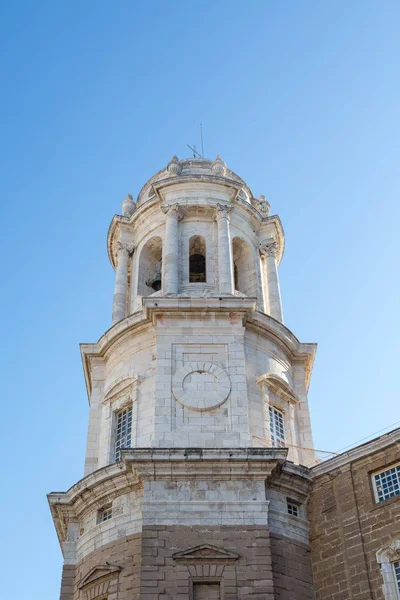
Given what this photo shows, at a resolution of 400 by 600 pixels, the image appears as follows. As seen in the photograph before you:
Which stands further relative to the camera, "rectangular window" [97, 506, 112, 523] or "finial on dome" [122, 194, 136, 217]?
"finial on dome" [122, 194, 136, 217]

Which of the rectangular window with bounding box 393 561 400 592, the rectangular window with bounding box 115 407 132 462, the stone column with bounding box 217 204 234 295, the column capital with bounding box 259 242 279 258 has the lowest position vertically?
the rectangular window with bounding box 393 561 400 592

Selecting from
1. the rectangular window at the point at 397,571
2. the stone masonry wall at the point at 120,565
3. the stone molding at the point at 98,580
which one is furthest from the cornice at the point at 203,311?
the rectangular window at the point at 397,571

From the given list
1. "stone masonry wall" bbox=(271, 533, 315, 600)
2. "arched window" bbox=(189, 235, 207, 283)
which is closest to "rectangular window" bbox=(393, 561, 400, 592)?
"stone masonry wall" bbox=(271, 533, 315, 600)

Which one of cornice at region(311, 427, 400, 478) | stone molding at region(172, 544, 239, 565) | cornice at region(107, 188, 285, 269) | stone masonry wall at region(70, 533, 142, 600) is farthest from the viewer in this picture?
cornice at region(107, 188, 285, 269)

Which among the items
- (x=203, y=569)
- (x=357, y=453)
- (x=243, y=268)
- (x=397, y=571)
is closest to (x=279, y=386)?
(x=357, y=453)

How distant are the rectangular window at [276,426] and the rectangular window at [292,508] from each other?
7.95 feet

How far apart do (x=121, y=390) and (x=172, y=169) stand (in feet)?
42.6

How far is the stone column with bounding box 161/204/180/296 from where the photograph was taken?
3459cm

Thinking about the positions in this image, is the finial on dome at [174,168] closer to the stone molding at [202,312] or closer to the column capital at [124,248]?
the column capital at [124,248]

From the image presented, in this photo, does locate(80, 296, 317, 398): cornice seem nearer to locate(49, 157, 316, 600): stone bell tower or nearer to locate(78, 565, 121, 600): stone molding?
locate(49, 157, 316, 600): stone bell tower

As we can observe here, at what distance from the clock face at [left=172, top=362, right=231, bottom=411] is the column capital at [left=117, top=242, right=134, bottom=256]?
374 inches

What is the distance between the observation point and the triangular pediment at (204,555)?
26062 millimetres

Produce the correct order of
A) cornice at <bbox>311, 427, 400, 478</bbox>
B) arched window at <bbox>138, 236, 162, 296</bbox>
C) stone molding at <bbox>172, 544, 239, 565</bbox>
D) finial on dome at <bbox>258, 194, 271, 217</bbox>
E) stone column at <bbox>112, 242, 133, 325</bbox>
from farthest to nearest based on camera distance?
finial on dome at <bbox>258, 194, 271, 217</bbox>
arched window at <bbox>138, 236, 162, 296</bbox>
stone column at <bbox>112, 242, 133, 325</bbox>
cornice at <bbox>311, 427, 400, 478</bbox>
stone molding at <bbox>172, 544, 239, 565</bbox>

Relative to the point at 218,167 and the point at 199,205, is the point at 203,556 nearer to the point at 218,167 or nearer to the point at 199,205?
the point at 199,205
